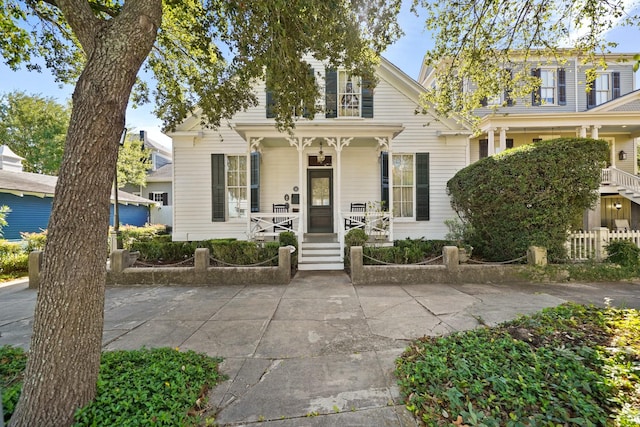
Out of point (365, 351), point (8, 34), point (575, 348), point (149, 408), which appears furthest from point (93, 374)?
point (8, 34)

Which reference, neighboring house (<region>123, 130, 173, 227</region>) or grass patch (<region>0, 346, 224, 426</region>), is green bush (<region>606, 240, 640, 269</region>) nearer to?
grass patch (<region>0, 346, 224, 426</region>)

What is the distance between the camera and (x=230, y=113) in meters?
6.38

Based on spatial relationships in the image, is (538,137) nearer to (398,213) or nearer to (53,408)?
(398,213)

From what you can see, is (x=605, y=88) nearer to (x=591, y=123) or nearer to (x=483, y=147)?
(x=591, y=123)

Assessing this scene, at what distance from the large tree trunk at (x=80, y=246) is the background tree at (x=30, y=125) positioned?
2610 centimetres

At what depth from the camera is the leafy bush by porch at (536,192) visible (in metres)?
6.16

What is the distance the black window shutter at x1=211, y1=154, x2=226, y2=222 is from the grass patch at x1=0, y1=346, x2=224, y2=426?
258 inches

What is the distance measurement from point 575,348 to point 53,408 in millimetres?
4461

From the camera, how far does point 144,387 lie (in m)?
2.32

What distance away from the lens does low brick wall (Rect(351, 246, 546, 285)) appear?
642 centimetres

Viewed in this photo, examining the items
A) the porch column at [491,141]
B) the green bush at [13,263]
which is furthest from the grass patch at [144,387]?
the porch column at [491,141]

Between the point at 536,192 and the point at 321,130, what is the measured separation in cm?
545

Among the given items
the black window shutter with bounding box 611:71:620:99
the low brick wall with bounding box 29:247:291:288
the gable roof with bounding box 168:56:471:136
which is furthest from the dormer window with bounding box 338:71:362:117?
the black window shutter with bounding box 611:71:620:99

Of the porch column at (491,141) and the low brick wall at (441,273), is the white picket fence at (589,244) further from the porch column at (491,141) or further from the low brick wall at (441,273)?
the porch column at (491,141)
